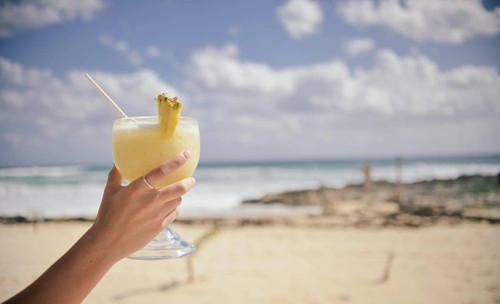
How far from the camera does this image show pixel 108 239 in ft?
3.52

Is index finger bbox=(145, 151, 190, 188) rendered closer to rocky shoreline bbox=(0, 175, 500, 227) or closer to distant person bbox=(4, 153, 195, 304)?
distant person bbox=(4, 153, 195, 304)

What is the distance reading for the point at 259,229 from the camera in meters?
12.1

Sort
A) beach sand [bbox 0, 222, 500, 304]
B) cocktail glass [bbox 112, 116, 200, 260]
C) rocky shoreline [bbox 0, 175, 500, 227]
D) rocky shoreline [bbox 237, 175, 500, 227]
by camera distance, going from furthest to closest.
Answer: rocky shoreline [bbox 237, 175, 500, 227]
rocky shoreline [bbox 0, 175, 500, 227]
beach sand [bbox 0, 222, 500, 304]
cocktail glass [bbox 112, 116, 200, 260]

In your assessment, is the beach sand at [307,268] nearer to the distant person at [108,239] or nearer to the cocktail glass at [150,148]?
the cocktail glass at [150,148]

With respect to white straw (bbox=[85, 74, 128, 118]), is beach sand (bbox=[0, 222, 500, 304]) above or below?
below

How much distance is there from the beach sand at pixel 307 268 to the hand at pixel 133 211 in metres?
5.14

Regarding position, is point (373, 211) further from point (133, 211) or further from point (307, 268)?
point (133, 211)

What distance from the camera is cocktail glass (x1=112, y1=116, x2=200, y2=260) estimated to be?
142cm

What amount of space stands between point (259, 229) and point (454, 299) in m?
6.54

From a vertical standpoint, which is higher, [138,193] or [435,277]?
[138,193]

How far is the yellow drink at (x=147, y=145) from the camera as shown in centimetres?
142

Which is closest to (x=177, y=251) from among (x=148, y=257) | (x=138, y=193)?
(x=148, y=257)

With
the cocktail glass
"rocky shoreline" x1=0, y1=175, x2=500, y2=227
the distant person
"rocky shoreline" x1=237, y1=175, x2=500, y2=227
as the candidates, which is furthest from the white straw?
"rocky shoreline" x1=237, y1=175, x2=500, y2=227

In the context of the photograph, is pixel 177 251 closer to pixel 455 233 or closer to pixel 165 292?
pixel 165 292
